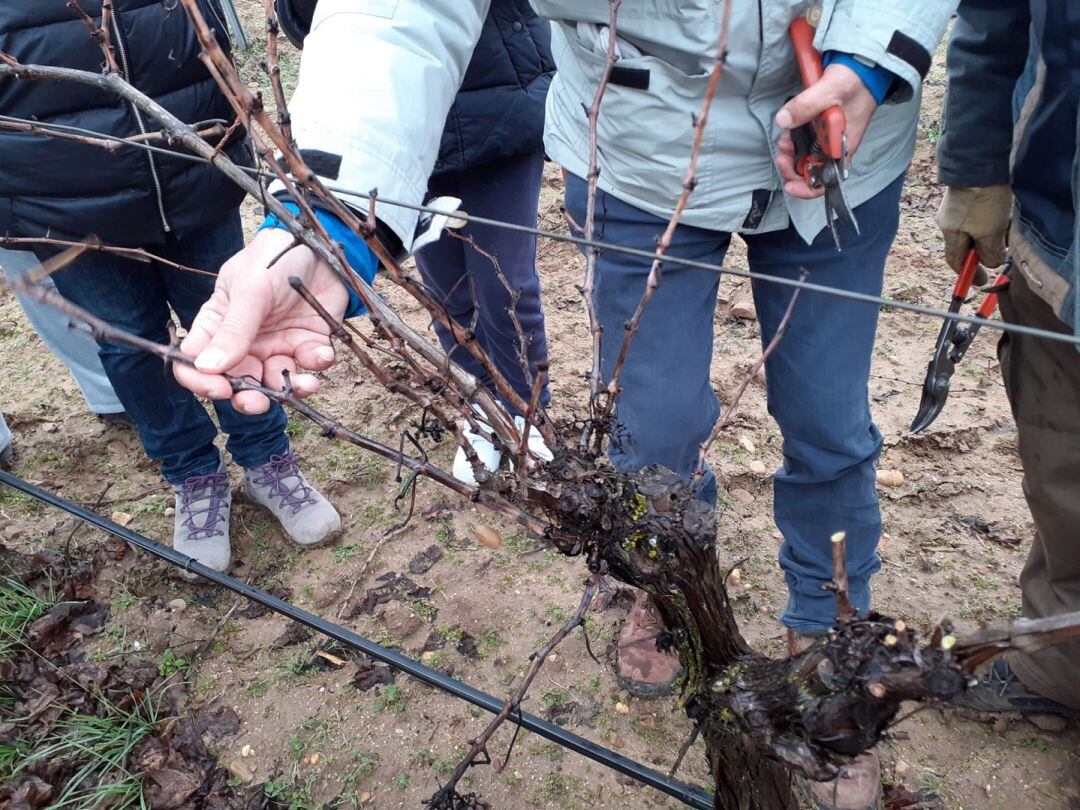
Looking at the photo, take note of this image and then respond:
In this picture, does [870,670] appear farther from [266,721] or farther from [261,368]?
[266,721]

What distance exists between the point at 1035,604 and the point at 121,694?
264 cm

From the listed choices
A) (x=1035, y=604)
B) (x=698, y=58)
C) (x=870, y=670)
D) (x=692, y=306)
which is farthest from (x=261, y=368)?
(x=1035, y=604)

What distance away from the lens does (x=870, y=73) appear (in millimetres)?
1307

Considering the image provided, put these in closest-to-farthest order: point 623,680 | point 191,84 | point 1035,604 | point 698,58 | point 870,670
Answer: point 870,670
point 698,58
point 1035,604
point 191,84
point 623,680

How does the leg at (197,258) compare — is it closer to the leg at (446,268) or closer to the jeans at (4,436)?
the leg at (446,268)

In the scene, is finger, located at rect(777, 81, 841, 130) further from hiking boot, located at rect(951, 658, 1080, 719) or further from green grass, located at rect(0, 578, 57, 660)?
green grass, located at rect(0, 578, 57, 660)

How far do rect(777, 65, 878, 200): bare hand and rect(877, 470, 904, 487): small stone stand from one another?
184 centimetres

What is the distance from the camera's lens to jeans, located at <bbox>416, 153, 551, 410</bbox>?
7.86ft

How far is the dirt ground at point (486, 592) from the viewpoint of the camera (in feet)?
6.80

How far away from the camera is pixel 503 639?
8.11ft

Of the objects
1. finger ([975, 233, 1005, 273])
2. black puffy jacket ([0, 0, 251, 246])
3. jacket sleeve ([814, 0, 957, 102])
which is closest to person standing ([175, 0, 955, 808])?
jacket sleeve ([814, 0, 957, 102])

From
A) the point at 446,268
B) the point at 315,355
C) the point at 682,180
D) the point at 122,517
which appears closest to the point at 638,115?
the point at 682,180

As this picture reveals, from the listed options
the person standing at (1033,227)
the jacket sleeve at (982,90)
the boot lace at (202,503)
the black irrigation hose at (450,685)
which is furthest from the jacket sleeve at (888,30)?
the boot lace at (202,503)

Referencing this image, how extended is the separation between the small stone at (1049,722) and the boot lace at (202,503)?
269 cm
